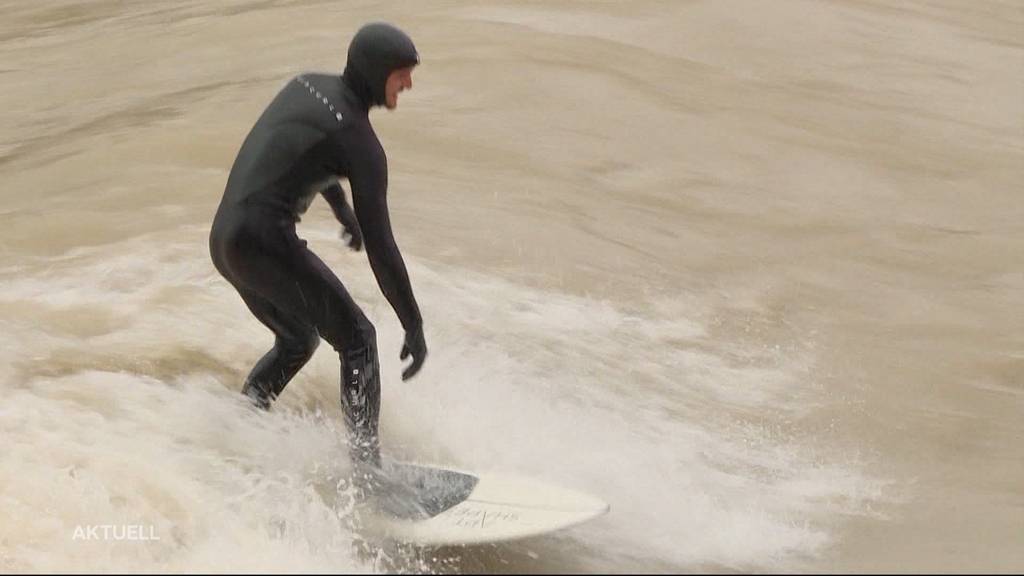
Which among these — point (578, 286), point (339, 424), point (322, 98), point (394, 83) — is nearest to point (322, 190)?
point (322, 98)

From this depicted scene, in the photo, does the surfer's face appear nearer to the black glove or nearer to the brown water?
the black glove

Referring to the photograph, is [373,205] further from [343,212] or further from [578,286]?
[578,286]

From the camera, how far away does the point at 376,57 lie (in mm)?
4539

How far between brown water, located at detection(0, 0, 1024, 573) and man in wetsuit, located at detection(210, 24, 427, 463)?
21.7 inches

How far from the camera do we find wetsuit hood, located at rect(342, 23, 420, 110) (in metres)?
4.54

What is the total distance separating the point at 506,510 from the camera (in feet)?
15.2

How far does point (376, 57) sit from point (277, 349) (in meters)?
1.19

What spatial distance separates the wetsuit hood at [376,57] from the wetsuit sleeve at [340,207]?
1.43 feet

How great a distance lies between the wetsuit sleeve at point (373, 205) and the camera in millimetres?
4434

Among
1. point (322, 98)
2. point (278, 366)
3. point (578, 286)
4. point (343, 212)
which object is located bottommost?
point (578, 286)

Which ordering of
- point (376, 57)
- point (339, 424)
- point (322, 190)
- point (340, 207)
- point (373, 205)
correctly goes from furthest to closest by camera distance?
1. point (339, 424)
2. point (340, 207)
3. point (322, 190)
4. point (376, 57)
5. point (373, 205)
